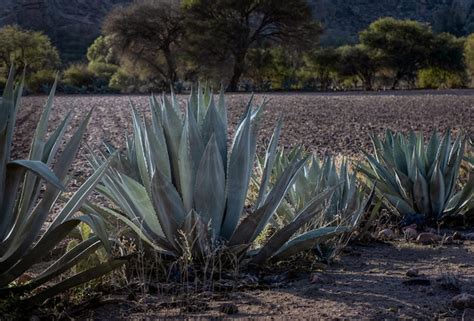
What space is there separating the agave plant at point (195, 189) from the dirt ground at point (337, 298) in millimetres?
279

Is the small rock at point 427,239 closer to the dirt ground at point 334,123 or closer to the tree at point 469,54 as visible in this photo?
the dirt ground at point 334,123

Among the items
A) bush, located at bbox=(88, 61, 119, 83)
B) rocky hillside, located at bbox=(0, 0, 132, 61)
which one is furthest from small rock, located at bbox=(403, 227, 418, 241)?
Answer: rocky hillside, located at bbox=(0, 0, 132, 61)

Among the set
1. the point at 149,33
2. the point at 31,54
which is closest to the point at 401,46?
the point at 149,33

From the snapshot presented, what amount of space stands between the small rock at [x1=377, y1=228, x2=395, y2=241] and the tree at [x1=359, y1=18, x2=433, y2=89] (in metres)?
46.1

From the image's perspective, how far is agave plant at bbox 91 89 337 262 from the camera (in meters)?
3.34

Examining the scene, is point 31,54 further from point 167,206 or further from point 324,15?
point 167,206

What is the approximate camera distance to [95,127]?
13766mm

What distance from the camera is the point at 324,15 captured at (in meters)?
86.5

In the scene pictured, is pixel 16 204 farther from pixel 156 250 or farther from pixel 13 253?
pixel 156 250

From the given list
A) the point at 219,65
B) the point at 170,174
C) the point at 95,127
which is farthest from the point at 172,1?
the point at 170,174

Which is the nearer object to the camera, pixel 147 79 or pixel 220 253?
pixel 220 253

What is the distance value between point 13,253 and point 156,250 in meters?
0.75

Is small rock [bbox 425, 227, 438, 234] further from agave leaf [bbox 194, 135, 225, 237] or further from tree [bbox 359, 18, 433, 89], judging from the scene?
tree [bbox 359, 18, 433, 89]

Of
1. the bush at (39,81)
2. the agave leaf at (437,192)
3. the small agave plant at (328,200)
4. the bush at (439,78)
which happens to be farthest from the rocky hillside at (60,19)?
the small agave plant at (328,200)
